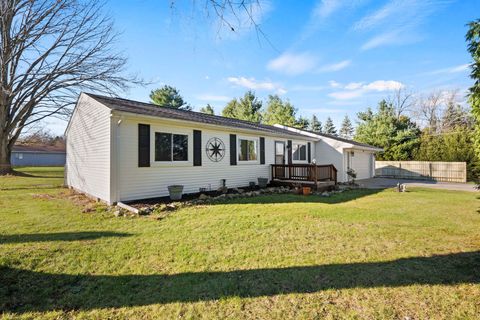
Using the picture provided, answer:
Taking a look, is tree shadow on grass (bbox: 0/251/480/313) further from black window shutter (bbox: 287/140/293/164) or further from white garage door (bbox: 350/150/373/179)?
white garage door (bbox: 350/150/373/179)

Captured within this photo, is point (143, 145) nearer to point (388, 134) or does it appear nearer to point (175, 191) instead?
point (175, 191)

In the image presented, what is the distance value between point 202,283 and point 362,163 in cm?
1885

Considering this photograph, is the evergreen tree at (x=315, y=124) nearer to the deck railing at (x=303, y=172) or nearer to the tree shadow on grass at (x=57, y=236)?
the deck railing at (x=303, y=172)

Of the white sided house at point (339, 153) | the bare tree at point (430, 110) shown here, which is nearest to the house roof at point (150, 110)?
the white sided house at point (339, 153)

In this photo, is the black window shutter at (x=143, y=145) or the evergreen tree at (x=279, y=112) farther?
the evergreen tree at (x=279, y=112)

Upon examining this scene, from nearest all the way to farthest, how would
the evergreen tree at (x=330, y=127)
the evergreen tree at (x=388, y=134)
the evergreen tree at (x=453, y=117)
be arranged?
the evergreen tree at (x=388, y=134)
the evergreen tree at (x=453, y=117)
the evergreen tree at (x=330, y=127)

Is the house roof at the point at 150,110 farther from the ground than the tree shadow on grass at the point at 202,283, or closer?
farther from the ground

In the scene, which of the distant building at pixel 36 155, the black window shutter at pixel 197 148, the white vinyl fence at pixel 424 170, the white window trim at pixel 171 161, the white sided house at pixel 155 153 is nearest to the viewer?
the white sided house at pixel 155 153

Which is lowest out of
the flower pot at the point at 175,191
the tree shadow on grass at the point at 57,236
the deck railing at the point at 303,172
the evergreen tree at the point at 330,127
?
the tree shadow on grass at the point at 57,236

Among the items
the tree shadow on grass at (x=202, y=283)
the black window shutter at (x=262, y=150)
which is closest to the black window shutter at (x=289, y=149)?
the black window shutter at (x=262, y=150)

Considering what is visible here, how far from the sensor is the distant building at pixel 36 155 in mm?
36938

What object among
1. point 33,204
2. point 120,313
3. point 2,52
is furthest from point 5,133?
point 120,313

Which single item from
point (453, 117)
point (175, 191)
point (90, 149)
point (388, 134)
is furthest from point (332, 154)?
point (453, 117)

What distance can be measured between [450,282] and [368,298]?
127 centimetres
